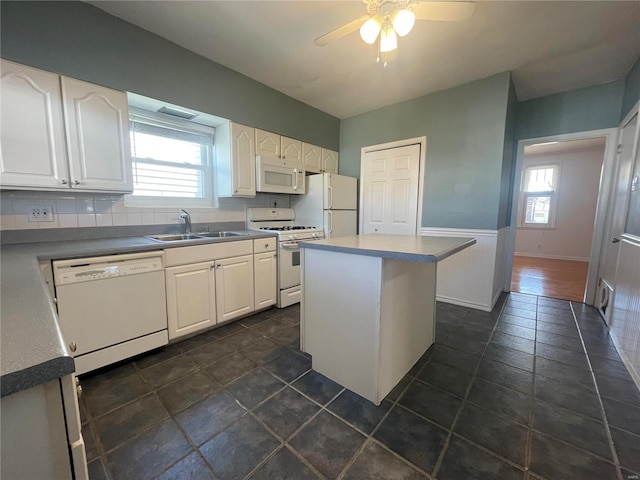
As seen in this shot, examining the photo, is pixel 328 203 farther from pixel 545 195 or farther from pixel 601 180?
pixel 545 195

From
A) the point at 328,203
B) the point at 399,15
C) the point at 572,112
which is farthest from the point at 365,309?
the point at 572,112

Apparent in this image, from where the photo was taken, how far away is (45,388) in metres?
0.49

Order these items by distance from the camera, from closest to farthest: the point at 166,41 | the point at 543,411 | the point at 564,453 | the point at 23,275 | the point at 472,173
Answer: the point at 23,275 < the point at 564,453 < the point at 543,411 < the point at 166,41 < the point at 472,173

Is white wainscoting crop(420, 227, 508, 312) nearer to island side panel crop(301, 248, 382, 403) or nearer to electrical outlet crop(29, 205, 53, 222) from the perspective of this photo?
island side panel crop(301, 248, 382, 403)

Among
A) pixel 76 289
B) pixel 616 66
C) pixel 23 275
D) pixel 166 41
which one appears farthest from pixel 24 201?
pixel 616 66

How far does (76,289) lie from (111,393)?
0.70 meters

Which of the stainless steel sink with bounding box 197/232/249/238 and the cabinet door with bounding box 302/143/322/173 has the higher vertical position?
the cabinet door with bounding box 302/143/322/173

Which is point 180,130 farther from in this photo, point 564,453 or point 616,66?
point 616,66

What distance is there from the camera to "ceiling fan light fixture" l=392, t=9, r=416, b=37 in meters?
1.45

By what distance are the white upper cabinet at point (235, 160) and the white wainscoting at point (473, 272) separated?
2270mm

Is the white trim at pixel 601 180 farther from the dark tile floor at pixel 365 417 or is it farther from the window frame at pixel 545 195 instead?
the window frame at pixel 545 195

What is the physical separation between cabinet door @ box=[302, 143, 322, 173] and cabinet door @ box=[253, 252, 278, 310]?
1482 millimetres

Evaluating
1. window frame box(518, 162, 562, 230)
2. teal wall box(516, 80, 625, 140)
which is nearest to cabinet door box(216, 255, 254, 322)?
teal wall box(516, 80, 625, 140)

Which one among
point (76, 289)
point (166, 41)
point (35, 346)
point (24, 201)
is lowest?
point (76, 289)
